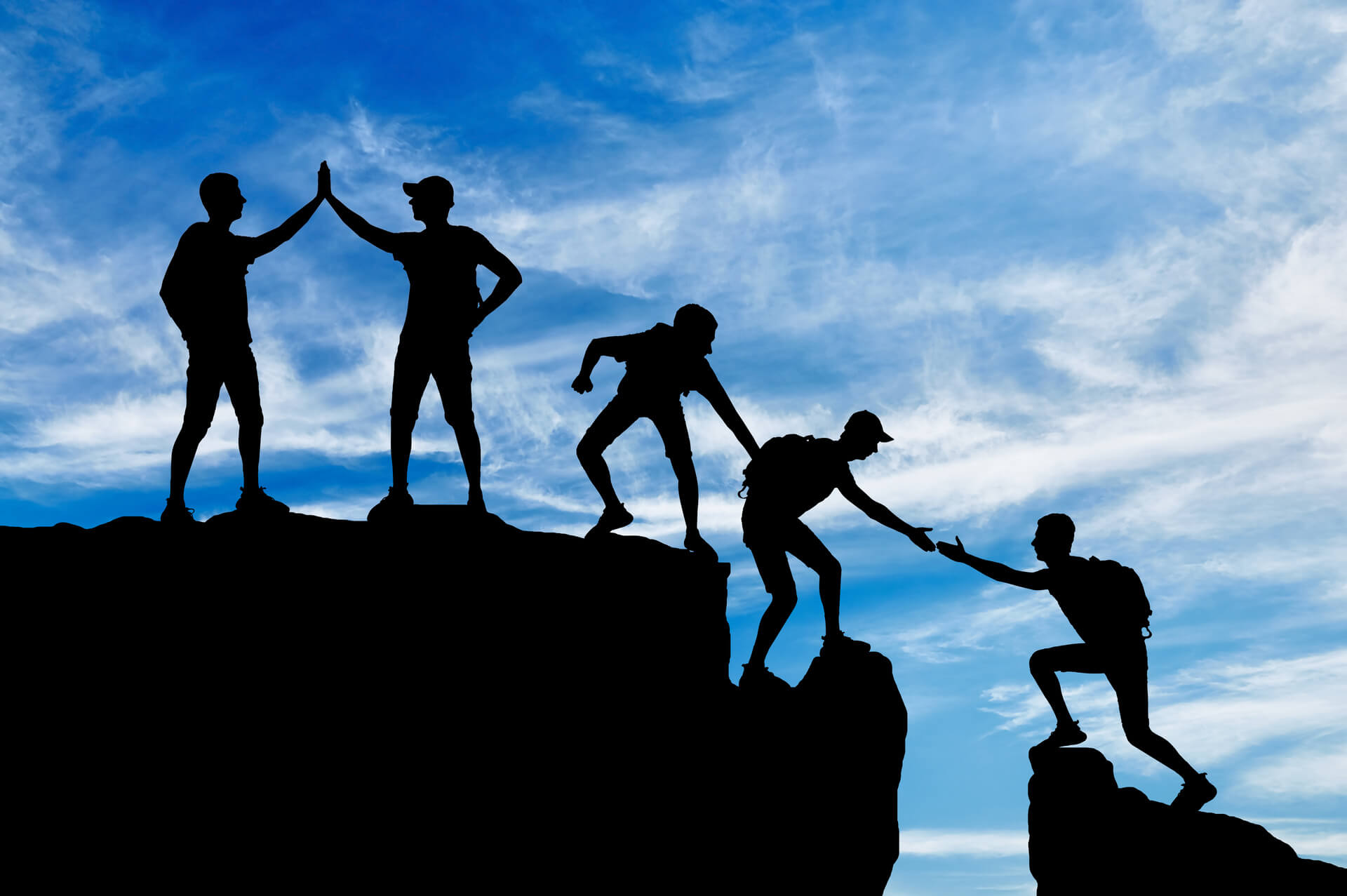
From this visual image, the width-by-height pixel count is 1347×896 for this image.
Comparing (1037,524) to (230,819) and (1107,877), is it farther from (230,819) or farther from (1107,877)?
(230,819)

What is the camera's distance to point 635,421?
37.4 feet

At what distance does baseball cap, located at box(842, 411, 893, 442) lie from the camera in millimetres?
11375

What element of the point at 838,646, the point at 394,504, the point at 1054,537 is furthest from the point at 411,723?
the point at 1054,537

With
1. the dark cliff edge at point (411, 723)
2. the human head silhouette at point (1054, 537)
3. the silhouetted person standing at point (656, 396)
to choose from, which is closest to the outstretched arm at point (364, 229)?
the silhouetted person standing at point (656, 396)

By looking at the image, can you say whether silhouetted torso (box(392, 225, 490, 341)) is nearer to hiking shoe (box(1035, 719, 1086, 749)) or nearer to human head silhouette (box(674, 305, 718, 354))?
human head silhouette (box(674, 305, 718, 354))

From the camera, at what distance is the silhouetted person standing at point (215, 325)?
10500 millimetres

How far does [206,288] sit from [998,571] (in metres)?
7.86

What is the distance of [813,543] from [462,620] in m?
3.46

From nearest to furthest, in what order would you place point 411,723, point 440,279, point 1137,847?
point 411,723 → point 1137,847 → point 440,279

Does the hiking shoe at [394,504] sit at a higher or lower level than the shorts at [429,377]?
lower

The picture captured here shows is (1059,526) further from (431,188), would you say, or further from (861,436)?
(431,188)

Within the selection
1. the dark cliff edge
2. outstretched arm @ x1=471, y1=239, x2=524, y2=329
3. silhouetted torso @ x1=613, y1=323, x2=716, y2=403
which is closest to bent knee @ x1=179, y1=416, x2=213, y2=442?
the dark cliff edge

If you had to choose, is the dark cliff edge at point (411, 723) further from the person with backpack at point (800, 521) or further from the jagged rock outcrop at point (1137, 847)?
the jagged rock outcrop at point (1137, 847)

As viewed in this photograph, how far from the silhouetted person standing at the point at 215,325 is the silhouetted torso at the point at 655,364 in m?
3.45
